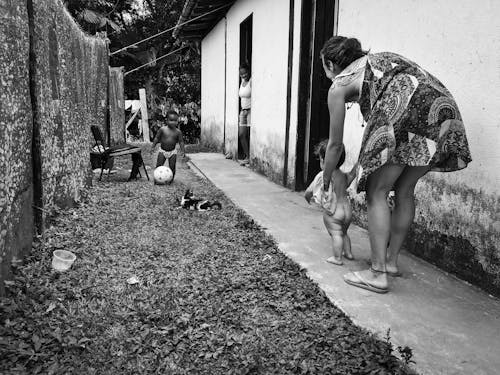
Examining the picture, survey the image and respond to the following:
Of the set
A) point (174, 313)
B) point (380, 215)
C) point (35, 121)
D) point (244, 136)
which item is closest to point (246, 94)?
point (244, 136)

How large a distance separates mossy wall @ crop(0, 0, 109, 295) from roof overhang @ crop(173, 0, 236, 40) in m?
4.74

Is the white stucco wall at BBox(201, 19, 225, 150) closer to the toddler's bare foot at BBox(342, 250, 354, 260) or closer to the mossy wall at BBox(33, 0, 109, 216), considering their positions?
the mossy wall at BBox(33, 0, 109, 216)

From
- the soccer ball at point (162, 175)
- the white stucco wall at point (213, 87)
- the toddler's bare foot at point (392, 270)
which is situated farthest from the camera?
the white stucco wall at point (213, 87)

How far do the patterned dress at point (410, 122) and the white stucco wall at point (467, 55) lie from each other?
1.09ft

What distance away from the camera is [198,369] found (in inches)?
86.6

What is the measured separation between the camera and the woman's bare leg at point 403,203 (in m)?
2.96

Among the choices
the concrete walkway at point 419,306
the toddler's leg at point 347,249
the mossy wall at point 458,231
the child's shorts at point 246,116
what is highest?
the child's shorts at point 246,116

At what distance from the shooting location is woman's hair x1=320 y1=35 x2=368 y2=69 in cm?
294

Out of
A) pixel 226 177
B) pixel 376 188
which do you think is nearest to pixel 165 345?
pixel 376 188

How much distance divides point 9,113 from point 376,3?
3.16m

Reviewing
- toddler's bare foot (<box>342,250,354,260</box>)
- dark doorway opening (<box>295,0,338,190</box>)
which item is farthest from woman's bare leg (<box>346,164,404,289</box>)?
dark doorway opening (<box>295,0,338,190</box>)

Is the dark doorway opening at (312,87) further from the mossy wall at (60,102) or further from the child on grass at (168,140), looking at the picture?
the mossy wall at (60,102)

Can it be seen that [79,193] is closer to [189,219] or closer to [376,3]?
[189,219]

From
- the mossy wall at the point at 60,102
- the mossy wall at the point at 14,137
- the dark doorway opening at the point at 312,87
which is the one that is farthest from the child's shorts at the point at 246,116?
the mossy wall at the point at 14,137
